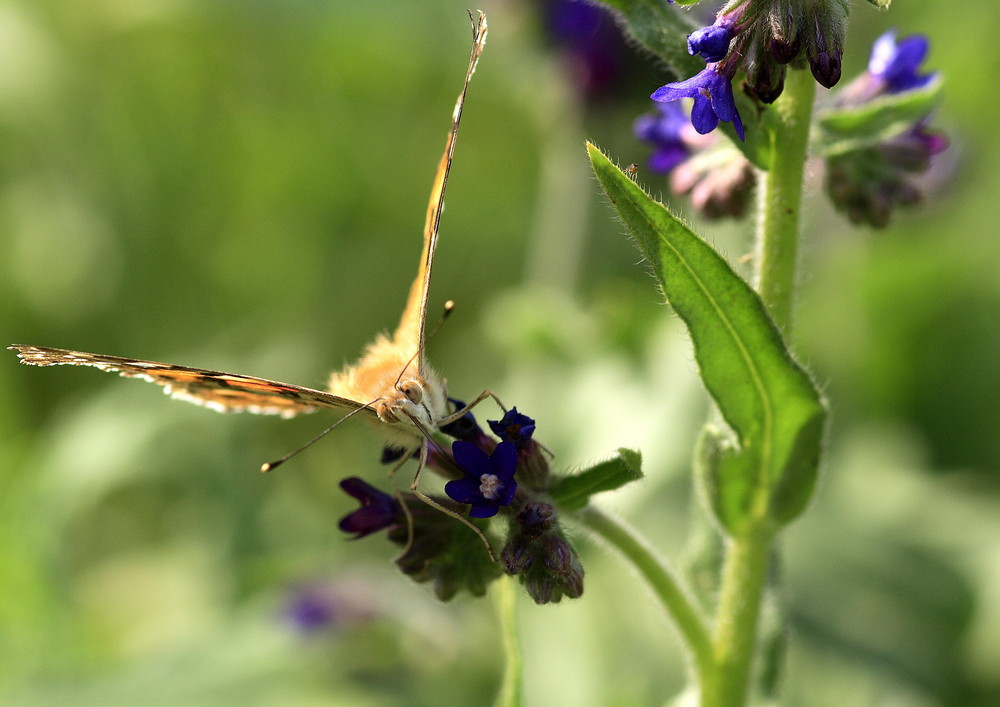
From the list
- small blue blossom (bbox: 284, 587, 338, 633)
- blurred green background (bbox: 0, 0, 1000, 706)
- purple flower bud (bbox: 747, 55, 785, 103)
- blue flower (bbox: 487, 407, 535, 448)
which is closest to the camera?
purple flower bud (bbox: 747, 55, 785, 103)

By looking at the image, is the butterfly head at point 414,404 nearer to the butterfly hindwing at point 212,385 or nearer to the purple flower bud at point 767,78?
the butterfly hindwing at point 212,385

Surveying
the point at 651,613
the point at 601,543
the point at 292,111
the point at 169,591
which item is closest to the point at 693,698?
the point at 601,543

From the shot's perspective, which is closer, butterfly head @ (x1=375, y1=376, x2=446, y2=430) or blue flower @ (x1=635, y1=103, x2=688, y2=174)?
butterfly head @ (x1=375, y1=376, x2=446, y2=430)

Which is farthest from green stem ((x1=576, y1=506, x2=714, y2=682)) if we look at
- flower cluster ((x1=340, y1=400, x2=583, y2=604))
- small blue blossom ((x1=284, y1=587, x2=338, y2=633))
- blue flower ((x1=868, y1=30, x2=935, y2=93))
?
small blue blossom ((x1=284, y1=587, x2=338, y2=633))

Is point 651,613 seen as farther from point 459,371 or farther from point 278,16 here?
point 278,16

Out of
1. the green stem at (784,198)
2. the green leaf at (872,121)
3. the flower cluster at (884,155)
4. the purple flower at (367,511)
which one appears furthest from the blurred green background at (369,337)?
the purple flower at (367,511)

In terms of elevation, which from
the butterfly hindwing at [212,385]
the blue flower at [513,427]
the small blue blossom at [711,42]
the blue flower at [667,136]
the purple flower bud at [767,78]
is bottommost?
the blue flower at [513,427]

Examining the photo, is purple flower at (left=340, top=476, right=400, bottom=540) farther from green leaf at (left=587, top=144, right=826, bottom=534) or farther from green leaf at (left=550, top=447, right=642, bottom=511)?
green leaf at (left=587, top=144, right=826, bottom=534)
